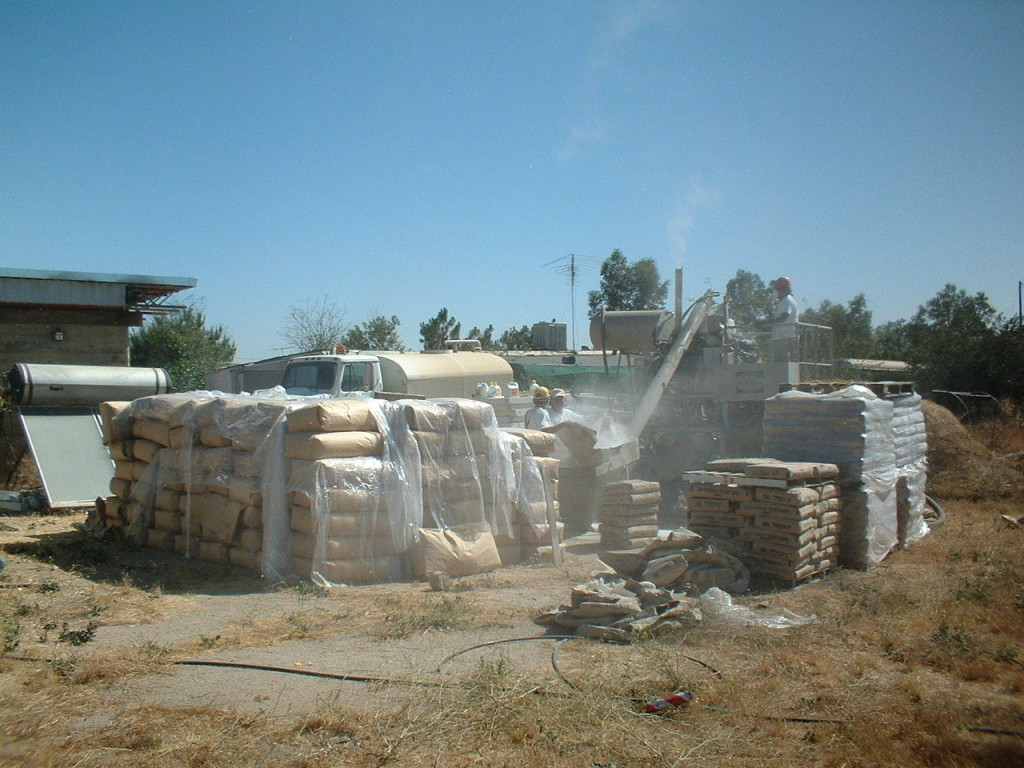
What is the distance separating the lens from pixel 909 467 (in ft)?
30.7

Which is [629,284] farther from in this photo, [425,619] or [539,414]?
[425,619]

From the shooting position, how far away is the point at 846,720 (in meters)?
4.01

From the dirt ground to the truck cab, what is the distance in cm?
485

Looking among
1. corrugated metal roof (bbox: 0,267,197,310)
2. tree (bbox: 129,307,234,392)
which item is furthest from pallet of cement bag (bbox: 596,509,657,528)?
tree (bbox: 129,307,234,392)

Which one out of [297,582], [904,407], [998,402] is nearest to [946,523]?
[904,407]

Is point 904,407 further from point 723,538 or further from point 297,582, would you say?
point 297,582

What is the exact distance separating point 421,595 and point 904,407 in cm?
596

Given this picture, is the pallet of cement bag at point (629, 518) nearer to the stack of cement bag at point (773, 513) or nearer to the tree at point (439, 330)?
the stack of cement bag at point (773, 513)

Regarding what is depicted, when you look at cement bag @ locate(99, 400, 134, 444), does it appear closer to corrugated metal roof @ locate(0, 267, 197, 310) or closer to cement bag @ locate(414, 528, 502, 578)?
cement bag @ locate(414, 528, 502, 578)

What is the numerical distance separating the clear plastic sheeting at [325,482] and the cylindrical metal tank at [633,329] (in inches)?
170

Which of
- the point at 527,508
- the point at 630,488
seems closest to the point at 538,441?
the point at 527,508

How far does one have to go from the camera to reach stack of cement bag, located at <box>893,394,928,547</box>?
29.6 ft

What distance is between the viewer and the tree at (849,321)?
32219 millimetres

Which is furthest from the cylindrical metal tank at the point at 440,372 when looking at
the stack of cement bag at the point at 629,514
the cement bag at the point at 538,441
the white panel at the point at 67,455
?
the stack of cement bag at the point at 629,514
